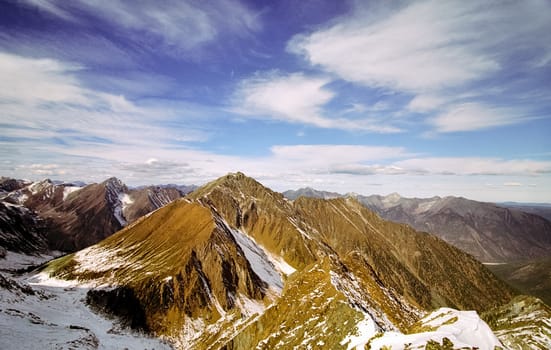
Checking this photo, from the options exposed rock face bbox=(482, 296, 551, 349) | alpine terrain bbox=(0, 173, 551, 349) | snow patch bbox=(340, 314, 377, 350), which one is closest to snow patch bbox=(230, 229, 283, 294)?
alpine terrain bbox=(0, 173, 551, 349)

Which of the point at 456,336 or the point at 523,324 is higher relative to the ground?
the point at 456,336

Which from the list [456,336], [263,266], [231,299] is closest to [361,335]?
[456,336]

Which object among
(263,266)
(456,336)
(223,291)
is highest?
(456,336)

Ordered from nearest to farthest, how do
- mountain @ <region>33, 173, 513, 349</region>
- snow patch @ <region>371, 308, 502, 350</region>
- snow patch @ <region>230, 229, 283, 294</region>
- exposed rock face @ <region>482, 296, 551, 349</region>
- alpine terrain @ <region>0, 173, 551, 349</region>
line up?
snow patch @ <region>371, 308, 502, 350</region> < alpine terrain @ <region>0, 173, 551, 349</region> < mountain @ <region>33, 173, 513, 349</region> < exposed rock face @ <region>482, 296, 551, 349</region> < snow patch @ <region>230, 229, 283, 294</region>

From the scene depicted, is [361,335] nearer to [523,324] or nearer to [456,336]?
[456,336]

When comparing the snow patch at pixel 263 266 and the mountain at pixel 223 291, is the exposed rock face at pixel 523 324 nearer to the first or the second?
the mountain at pixel 223 291

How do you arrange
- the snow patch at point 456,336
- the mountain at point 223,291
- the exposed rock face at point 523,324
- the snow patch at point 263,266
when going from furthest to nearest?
the snow patch at point 263,266
the exposed rock face at point 523,324
the mountain at point 223,291
the snow patch at point 456,336

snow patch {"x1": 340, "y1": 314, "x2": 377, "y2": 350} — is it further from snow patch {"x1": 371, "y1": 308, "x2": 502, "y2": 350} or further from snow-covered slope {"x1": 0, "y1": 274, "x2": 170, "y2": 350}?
snow-covered slope {"x1": 0, "y1": 274, "x2": 170, "y2": 350}

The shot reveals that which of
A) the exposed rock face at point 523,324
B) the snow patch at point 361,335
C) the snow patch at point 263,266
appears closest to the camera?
the snow patch at point 361,335

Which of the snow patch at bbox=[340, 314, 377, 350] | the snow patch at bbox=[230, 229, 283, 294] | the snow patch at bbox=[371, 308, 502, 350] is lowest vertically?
the snow patch at bbox=[230, 229, 283, 294]

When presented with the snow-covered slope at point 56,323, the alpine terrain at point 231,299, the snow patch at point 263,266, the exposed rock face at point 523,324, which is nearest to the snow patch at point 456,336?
the alpine terrain at point 231,299

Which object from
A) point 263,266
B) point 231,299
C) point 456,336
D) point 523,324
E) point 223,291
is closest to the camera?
point 456,336
